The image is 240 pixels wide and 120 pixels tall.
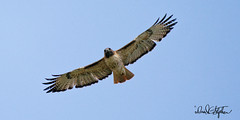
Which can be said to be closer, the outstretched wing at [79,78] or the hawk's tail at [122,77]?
the hawk's tail at [122,77]

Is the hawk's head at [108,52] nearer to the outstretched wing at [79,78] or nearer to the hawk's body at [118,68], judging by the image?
the hawk's body at [118,68]

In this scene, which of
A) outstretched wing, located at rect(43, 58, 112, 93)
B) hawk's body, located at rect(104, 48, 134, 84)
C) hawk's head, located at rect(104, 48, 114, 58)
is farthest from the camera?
outstretched wing, located at rect(43, 58, 112, 93)

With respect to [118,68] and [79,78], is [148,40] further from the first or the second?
[79,78]

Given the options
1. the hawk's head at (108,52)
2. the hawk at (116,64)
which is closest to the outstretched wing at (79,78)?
the hawk at (116,64)

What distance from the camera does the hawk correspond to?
11.7 meters

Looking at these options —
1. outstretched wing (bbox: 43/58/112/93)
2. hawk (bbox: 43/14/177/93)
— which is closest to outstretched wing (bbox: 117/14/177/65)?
hawk (bbox: 43/14/177/93)

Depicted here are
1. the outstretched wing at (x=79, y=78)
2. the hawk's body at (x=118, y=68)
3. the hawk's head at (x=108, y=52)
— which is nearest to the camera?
the hawk's head at (x=108, y=52)

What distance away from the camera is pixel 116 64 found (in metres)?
11.7

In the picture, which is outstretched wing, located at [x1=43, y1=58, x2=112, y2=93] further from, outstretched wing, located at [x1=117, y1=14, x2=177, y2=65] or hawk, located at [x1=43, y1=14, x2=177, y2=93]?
outstretched wing, located at [x1=117, y1=14, x2=177, y2=65]

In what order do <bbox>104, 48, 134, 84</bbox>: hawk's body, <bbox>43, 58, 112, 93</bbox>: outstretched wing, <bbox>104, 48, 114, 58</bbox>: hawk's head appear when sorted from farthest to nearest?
<bbox>43, 58, 112, 93</bbox>: outstretched wing
<bbox>104, 48, 134, 84</bbox>: hawk's body
<bbox>104, 48, 114, 58</bbox>: hawk's head

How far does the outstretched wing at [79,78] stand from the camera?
1237 centimetres

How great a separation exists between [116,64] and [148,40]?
1375mm

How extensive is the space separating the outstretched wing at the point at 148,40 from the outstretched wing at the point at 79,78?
0.94 meters

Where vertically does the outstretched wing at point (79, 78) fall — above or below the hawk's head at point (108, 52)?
below
